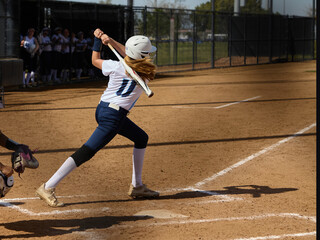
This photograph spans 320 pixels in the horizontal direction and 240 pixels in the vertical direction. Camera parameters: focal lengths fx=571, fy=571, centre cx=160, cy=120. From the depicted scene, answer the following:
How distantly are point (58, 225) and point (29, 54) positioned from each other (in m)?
14.5

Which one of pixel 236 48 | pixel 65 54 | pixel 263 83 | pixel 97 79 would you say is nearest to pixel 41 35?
pixel 65 54

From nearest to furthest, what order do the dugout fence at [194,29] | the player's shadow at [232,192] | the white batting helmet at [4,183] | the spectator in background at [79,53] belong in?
the white batting helmet at [4,183] → the player's shadow at [232,192] → the spectator in background at [79,53] → the dugout fence at [194,29]

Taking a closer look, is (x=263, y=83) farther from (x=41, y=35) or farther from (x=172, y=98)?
(x=41, y=35)

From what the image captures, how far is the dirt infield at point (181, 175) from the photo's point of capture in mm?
5520

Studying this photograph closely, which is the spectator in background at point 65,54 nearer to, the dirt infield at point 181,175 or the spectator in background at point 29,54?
the spectator in background at point 29,54

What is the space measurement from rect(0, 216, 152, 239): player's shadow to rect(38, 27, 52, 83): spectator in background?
578 inches

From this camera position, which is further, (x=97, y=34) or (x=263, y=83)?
(x=263, y=83)

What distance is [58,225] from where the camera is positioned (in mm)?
5516

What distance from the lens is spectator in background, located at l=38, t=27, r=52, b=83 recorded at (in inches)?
786

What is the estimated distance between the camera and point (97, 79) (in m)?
24.0

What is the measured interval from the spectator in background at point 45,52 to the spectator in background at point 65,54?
831 millimetres

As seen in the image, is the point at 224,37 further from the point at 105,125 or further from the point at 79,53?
the point at 105,125

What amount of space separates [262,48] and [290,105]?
23316 mm

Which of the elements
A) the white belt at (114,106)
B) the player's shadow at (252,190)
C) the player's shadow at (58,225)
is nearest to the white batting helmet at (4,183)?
the player's shadow at (58,225)
